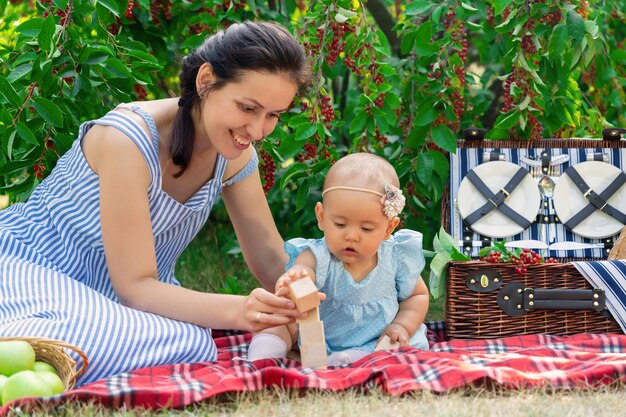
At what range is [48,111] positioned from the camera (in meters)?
2.92

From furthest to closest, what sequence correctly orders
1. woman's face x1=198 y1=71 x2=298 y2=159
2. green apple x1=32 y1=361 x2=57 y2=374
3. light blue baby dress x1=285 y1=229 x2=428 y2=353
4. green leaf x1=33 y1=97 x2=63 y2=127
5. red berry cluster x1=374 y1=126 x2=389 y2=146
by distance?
red berry cluster x1=374 y1=126 x2=389 y2=146 < green leaf x1=33 y1=97 x2=63 y2=127 < light blue baby dress x1=285 y1=229 x2=428 y2=353 < woman's face x1=198 y1=71 x2=298 y2=159 < green apple x1=32 y1=361 x2=57 y2=374

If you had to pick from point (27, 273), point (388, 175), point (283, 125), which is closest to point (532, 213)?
point (388, 175)

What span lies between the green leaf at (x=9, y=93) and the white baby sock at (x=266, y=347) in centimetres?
108

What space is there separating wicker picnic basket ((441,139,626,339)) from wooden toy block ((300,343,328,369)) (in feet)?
2.11

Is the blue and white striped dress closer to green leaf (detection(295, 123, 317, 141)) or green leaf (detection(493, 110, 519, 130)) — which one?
green leaf (detection(295, 123, 317, 141))

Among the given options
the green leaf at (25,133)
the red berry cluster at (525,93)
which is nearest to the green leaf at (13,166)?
the green leaf at (25,133)

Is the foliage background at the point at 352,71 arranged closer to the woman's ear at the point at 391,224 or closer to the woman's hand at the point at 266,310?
the woman's ear at the point at 391,224

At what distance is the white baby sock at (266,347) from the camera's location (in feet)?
8.24

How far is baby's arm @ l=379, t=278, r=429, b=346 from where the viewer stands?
256 centimetres

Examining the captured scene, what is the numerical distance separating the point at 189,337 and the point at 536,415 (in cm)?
92

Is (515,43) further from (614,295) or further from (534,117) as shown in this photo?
(614,295)

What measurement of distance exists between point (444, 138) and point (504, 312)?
2.38 ft

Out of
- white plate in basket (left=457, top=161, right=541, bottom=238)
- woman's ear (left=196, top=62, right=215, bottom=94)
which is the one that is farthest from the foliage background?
woman's ear (left=196, top=62, right=215, bottom=94)

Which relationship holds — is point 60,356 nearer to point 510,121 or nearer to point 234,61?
point 234,61
